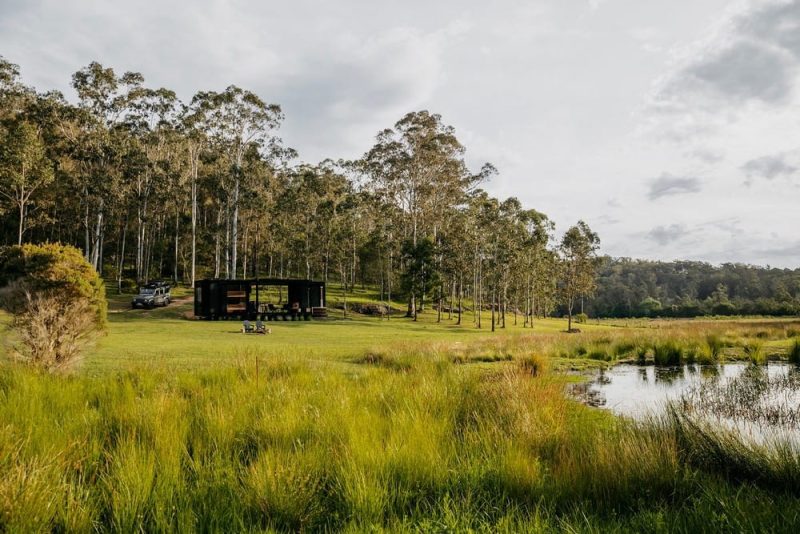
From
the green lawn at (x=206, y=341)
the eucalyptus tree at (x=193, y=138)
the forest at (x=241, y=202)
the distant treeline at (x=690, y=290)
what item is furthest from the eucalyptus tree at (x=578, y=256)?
the distant treeline at (x=690, y=290)

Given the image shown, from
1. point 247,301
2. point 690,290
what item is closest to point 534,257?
point 247,301

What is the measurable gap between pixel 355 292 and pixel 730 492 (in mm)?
47351

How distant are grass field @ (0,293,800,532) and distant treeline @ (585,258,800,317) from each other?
227ft

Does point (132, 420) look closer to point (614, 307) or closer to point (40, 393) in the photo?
point (40, 393)

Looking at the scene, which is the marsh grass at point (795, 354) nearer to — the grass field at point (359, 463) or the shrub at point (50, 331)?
the grass field at point (359, 463)

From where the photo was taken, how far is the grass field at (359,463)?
327 centimetres

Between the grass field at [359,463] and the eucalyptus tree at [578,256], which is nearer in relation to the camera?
the grass field at [359,463]

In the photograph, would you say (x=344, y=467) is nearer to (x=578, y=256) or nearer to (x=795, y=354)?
(x=795, y=354)

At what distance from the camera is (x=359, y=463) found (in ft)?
12.9

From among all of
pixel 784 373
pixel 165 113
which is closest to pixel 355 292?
pixel 165 113

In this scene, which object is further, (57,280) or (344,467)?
(57,280)

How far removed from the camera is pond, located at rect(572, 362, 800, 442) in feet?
23.9

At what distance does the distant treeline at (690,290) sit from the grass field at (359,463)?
6912cm

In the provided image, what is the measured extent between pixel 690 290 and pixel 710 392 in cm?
10948
